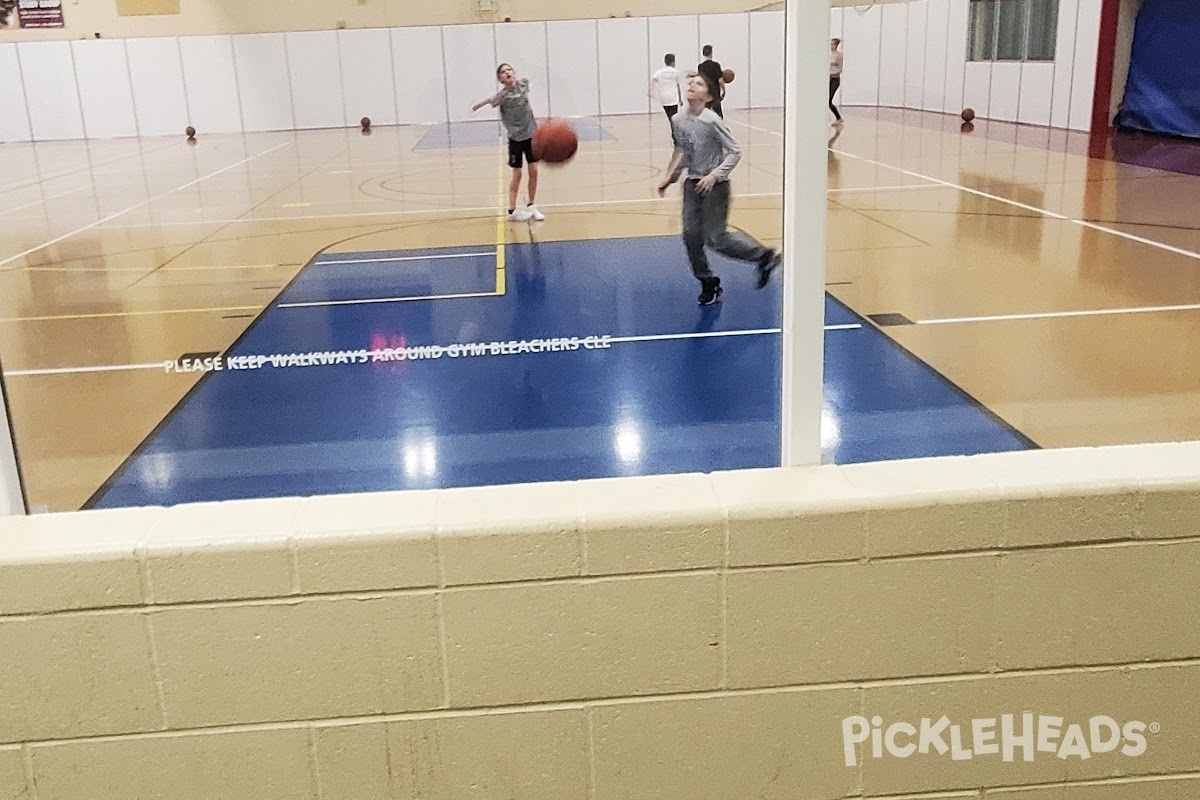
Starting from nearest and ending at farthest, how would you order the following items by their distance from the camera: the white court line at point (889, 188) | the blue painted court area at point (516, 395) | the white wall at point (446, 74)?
the blue painted court area at point (516, 395), the white wall at point (446, 74), the white court line at point (889, 188)

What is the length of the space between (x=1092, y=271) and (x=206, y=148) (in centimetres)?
1602

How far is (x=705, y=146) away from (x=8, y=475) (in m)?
4.73

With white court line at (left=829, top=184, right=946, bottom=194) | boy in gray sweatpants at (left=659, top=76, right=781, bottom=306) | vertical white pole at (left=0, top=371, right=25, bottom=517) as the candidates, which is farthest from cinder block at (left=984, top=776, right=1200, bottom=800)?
white court line at (left=829, top=184, right=946, bottom=194)

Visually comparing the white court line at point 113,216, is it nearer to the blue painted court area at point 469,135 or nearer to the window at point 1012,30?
the blue painted court area at point 469,135

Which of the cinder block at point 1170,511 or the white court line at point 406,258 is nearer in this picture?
the cinder block at point 1170,511

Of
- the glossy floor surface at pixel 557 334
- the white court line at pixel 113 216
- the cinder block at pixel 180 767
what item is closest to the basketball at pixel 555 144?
the glossy floor surface at pixel 557 334

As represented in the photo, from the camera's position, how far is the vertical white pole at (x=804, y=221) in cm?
197

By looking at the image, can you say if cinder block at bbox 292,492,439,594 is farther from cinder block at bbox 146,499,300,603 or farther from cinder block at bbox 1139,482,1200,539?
cinder block at bbox 1139,482,1200,539

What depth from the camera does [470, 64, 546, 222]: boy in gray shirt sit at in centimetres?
830

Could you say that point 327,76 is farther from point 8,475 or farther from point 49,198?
point 8,475

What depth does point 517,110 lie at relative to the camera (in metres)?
8.79

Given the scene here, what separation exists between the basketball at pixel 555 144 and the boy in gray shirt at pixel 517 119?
65 millimetres

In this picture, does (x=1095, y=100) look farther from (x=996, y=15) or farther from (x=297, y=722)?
(x=297, y=722)

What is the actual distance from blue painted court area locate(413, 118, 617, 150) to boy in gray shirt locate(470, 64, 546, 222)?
2.90 m
